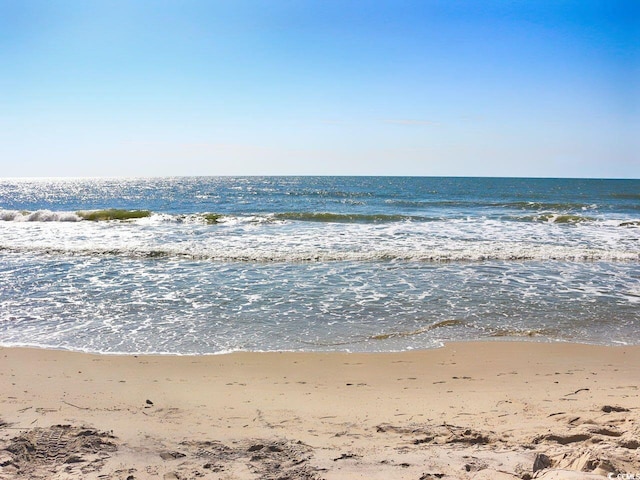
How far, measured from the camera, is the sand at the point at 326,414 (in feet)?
11.8

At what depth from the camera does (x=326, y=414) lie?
4715 mm

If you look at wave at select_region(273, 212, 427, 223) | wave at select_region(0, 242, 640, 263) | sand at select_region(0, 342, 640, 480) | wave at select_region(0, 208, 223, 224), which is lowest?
sand at select_region(0, 342, 640, 480)

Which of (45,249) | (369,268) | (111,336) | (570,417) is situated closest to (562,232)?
(369,268)

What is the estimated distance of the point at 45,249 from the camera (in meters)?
16.2

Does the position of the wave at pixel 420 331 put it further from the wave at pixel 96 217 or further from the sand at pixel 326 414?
the wave at pixel 96 217

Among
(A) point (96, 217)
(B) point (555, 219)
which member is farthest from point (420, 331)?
(A) point (96, 217)


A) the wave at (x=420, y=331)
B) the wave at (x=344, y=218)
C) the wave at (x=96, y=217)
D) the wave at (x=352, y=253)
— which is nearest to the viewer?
the wave at (x=420, y=331)

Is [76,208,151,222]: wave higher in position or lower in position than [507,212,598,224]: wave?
lower

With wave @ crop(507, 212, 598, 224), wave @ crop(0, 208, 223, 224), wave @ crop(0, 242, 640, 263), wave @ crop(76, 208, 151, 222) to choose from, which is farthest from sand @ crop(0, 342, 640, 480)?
wave @ crop(76, 208, 151, 222)

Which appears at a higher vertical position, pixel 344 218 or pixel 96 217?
pixel 344 218

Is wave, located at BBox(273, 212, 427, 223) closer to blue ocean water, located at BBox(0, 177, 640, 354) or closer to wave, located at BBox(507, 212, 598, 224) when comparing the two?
wave, located at BBox(507, 212, 598, 224)

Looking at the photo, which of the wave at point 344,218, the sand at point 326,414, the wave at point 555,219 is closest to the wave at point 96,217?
the wave at point 344,218

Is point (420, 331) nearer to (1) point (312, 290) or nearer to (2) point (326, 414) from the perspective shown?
(1) point (312, 290)

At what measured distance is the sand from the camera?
358 cm
